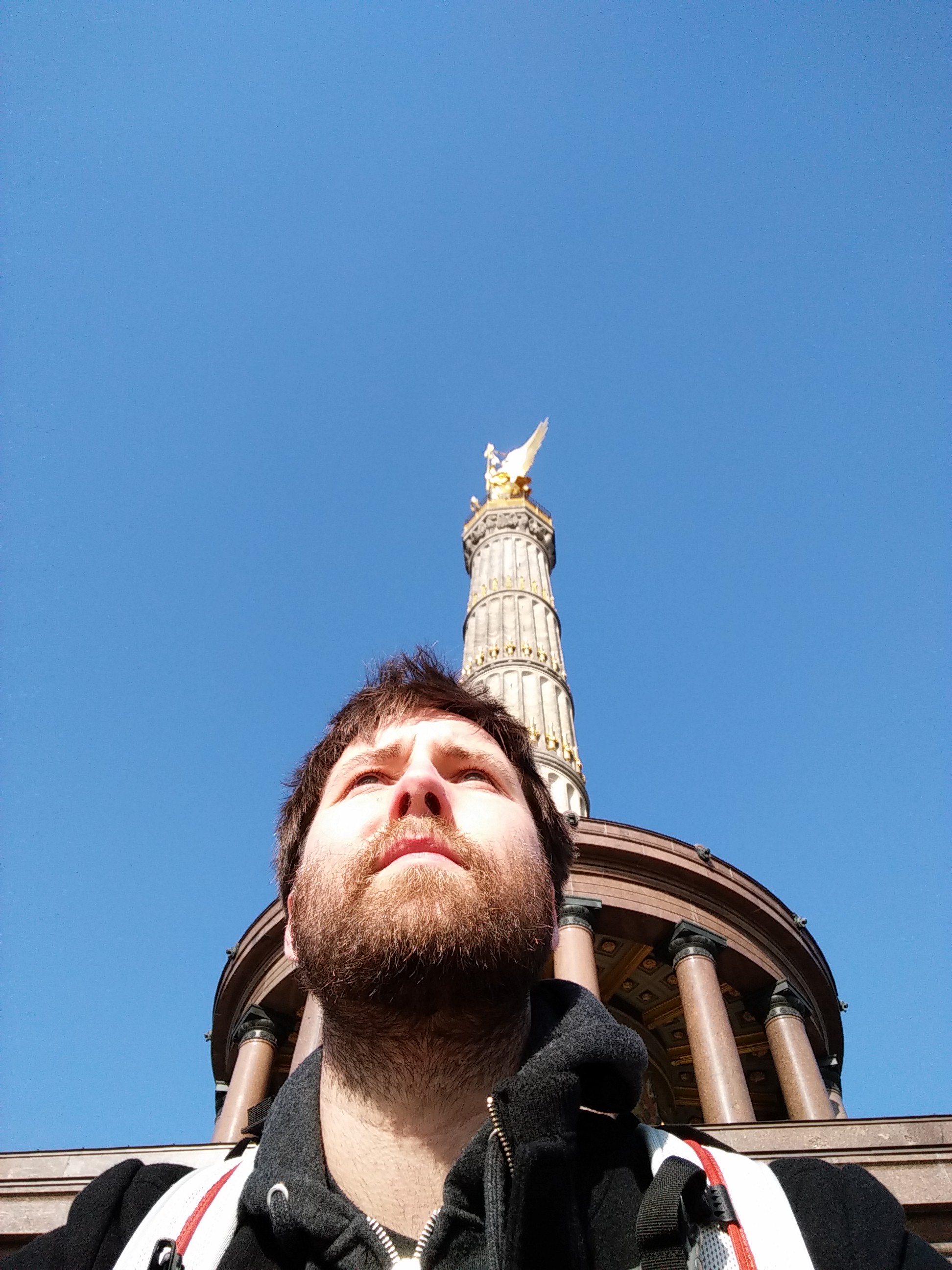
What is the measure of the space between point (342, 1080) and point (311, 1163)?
22cm

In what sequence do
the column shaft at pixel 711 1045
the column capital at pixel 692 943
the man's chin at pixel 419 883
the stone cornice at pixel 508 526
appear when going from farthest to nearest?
the stone cornice at pixel 508 526 < the column capital at pixel 692 943 < the column shaft at pixel 711 1045 < the man's chin at pixel 419 883

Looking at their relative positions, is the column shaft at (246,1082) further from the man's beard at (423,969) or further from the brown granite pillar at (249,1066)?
the man's beard at (423,969)

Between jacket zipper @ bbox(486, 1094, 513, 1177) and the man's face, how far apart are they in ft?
1.06

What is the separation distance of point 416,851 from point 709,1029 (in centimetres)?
1184

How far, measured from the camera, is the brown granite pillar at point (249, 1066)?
13734 millimetres

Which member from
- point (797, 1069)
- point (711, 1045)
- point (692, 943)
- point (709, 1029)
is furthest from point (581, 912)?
point (797, 1069)

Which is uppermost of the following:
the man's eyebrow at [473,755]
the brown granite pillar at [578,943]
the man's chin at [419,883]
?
the brown granite pillar at [578,943]

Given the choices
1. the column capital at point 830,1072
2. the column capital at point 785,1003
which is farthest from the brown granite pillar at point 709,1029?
the column capital at point 830,1072

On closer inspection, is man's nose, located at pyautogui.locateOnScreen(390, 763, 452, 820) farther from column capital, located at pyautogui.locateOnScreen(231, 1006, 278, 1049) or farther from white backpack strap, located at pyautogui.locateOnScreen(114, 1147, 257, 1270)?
column capital, located at pyautogui.locateOnScreen(231, 1006, 278, 1049)

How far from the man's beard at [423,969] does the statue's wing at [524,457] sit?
37.9 metres

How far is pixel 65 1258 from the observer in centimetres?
214

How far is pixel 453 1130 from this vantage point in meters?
2.36

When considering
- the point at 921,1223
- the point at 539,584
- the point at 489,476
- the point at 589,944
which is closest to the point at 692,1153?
the point at 921,1223

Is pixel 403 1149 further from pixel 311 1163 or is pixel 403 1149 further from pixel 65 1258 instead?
pixel 65 1258
